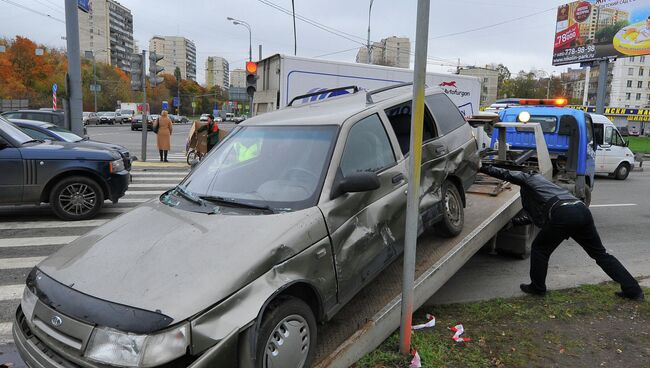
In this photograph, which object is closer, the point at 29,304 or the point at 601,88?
the point at 29,304

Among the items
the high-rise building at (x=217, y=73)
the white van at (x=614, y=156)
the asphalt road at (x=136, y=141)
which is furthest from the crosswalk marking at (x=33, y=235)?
the high-rise building at (x=217, y=73)

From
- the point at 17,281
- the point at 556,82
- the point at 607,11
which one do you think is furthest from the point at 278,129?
the point at 556,82

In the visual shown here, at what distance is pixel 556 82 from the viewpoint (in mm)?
89812

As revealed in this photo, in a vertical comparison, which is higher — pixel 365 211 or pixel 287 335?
pixel 365 211

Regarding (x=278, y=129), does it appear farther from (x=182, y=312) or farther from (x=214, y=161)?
(x=182, y=312)

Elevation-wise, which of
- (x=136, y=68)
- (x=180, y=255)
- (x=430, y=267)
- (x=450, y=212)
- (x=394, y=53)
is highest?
(x=394, y=53)

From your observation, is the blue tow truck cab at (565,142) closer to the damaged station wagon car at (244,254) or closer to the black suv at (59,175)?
the damaged station wagon car at (244,254)

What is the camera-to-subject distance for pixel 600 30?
29.4 meters

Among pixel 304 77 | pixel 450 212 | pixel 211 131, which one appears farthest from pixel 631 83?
pixel 450 212

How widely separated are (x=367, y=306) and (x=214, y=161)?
172 cm

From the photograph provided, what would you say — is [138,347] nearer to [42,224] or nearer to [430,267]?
[430,267]

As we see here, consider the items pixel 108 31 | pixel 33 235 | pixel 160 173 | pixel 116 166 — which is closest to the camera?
pixel 33 235

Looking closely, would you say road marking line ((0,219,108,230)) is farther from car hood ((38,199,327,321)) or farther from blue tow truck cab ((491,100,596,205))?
blue tow truck cab ((491,100,596,205))

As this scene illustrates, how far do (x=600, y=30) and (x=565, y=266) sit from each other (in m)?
29.3
